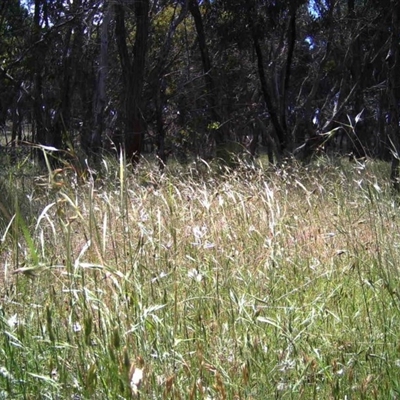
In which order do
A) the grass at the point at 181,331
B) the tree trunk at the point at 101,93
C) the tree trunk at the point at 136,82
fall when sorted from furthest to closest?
the tree trunk at the point at 101,93 < the tree trunk at the point at 136,82 < the grass at the point at 181,331

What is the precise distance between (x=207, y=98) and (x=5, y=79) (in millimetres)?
5726

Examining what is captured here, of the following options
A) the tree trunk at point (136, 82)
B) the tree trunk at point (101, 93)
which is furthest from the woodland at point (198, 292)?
the tree trunk at point (101, 93)

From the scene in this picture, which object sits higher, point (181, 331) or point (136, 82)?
point (136, 82)

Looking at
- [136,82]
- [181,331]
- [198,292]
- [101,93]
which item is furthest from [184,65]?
[181,331]

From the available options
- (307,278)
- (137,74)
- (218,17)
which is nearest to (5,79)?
(137,74)

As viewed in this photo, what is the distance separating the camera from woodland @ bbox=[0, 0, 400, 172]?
404 inches

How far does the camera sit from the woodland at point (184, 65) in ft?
33.7

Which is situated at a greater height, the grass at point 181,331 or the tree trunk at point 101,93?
the tree trunk at point 101,93

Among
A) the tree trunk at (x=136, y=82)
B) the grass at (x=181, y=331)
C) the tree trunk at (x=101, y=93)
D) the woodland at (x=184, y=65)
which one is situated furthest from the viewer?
the tree trunk at (x=101, y=93)

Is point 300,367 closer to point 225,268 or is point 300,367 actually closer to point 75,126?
point 225,268

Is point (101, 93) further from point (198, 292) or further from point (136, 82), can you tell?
point (198, 292)

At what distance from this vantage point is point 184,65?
18875 millimetres

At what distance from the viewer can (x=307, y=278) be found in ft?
9.09

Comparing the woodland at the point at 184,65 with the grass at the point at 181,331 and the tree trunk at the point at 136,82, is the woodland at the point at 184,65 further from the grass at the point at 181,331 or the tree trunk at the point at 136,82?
the grass at the point at 181,331
